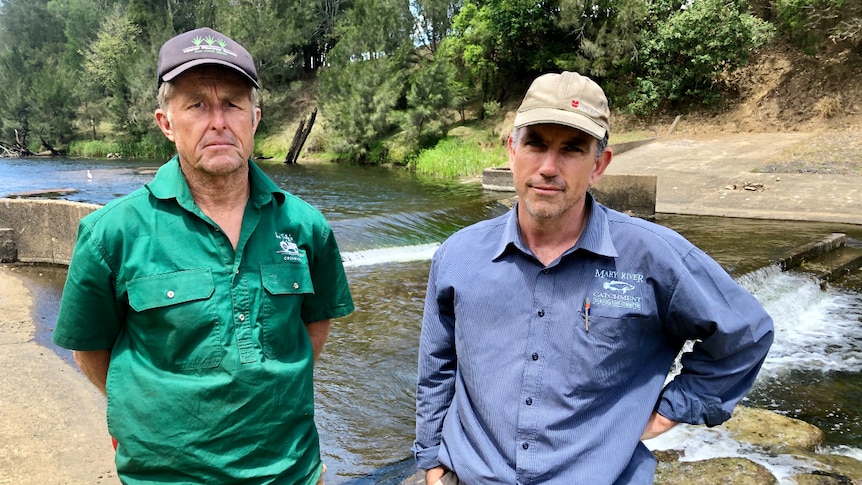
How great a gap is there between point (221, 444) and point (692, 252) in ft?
4.94

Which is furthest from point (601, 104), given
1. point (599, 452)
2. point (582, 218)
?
point (599, 452)

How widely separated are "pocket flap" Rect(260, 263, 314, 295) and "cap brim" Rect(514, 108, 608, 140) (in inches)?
35.6

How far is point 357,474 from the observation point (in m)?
4.44

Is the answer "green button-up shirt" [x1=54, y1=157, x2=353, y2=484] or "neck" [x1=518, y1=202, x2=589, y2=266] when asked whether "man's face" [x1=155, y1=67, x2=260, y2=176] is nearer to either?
"green button-up shirt" [x1=54, y1=157, x2=353, y2=484]

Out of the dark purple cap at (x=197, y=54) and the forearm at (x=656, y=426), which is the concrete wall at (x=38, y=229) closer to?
the dark purple cap at (x=197, y=54)

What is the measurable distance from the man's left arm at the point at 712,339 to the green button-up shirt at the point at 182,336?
1198 mm

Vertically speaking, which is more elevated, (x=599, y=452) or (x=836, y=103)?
(x=836, y=103)

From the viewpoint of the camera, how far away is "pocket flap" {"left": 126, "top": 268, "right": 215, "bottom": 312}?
184 centimetres

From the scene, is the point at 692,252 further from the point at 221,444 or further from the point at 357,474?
the point at 357,474

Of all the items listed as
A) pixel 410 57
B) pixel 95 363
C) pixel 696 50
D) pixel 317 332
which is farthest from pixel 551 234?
pixel 410 57

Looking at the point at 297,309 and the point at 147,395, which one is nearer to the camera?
the point at 147,395

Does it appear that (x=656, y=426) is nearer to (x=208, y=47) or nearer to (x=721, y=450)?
(x=208, y=47)

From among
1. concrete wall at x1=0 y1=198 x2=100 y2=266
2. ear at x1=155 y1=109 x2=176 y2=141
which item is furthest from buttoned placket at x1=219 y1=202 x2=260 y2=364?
concrete wall at x1=0 y1=198 x2=100 y2=266

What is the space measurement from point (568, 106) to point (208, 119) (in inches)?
44.2
